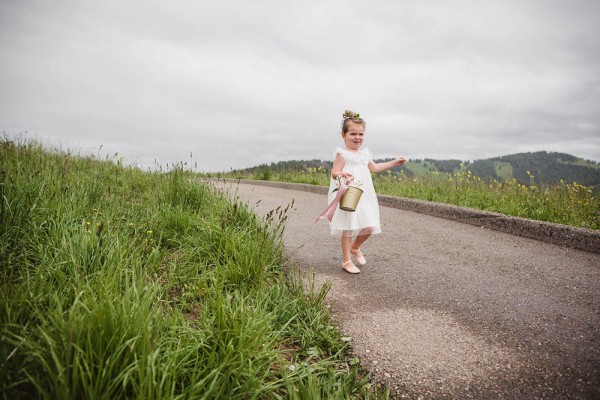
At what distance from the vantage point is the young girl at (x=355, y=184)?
3355 mm

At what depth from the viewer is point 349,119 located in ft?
11.9

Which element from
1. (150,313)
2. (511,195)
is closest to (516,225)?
(511,195)

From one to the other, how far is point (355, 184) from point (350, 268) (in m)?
0.90

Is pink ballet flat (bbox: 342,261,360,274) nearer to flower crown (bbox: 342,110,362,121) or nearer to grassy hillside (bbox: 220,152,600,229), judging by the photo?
flower crown (bbox: 342,110,362,121)

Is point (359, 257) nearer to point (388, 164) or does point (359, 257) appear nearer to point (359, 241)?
point (359, 241)

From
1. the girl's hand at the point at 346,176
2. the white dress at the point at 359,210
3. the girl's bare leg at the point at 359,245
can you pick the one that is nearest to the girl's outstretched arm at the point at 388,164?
the white dress at the point at 359,210

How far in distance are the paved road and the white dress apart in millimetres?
420

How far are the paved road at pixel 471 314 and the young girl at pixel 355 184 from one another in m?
0.26

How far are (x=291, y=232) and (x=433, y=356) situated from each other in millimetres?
3151

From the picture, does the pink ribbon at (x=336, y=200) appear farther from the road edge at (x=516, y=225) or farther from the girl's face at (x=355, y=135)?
the road edge at (x=516, y=225)

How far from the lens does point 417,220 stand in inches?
215

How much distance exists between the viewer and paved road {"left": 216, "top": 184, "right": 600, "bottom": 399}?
67.9 inches

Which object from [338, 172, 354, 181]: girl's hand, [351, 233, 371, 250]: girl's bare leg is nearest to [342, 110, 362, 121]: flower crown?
[338, 172, 354, 181]: girl's hand

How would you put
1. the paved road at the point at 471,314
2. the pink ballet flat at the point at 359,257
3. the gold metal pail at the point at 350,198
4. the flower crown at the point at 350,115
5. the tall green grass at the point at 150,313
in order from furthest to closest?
the flower crown at the point at 350,115, the pink ballet flat at the point at 359,257, the gold metal pail at the point at 350,198, the paved road at the point at 471,314, the tall green grass at the point at 150,313
